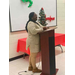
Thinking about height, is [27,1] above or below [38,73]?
above

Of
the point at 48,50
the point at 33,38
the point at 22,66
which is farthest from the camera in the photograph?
the point at 22,66

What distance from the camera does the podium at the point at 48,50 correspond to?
216 cm

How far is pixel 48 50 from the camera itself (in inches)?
86.0

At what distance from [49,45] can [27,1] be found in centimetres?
202

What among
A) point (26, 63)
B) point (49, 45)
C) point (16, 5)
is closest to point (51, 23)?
point (16, 5)

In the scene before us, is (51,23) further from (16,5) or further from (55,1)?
(16,5)

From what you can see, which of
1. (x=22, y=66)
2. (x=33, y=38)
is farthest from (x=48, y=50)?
(x=22, y=66)

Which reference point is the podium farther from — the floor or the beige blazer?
the floor

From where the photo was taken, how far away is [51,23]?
468 cm

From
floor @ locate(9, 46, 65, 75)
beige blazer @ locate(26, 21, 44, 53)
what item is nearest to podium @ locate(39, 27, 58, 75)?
beige blazer @ locate(26, 21, 44, 53)

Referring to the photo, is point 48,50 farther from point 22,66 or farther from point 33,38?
point 22,66

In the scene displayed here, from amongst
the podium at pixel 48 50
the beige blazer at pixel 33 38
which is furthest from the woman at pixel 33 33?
the podium at pixel 48 50

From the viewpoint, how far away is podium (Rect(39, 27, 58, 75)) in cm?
216

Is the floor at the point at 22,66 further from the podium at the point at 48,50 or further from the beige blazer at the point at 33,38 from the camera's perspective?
the beige blazer at the point at 33,38
